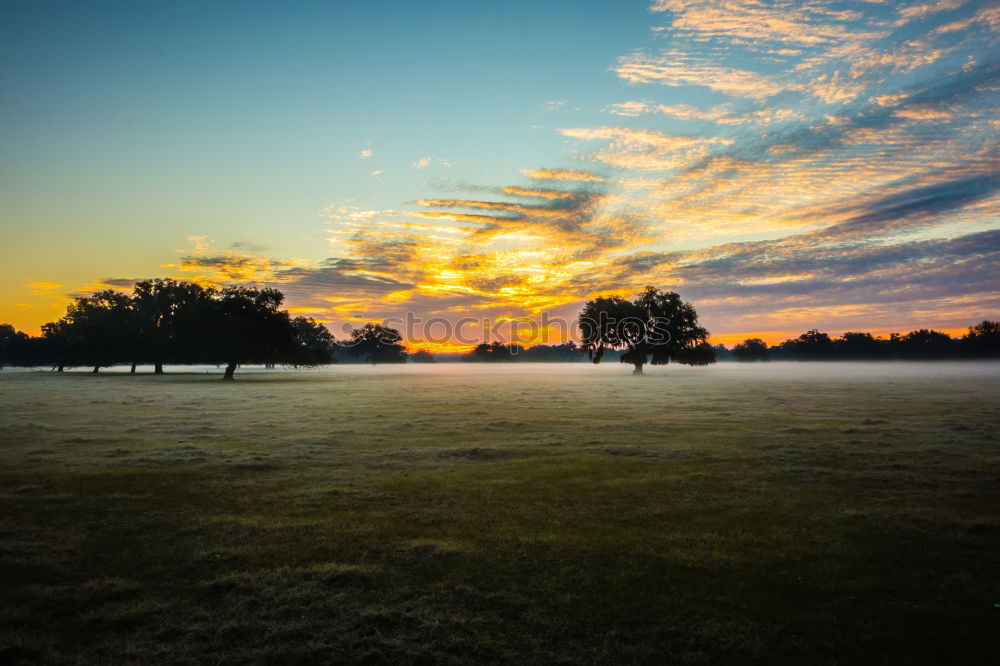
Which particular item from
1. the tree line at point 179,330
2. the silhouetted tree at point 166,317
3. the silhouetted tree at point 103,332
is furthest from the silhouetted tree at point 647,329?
the silhouetted tree at point 103,332

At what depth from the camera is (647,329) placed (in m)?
88.1

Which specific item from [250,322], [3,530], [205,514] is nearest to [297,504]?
[205,514]

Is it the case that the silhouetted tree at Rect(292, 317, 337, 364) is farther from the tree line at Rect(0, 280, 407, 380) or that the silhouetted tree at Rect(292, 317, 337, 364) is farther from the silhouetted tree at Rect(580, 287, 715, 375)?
the silhouetted tree at Rect(580, 287, 715, 375)

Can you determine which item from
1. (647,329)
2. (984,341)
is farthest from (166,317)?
(984,341)

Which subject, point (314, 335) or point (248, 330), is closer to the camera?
point (248, 330)

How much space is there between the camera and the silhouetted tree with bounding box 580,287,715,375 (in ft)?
290

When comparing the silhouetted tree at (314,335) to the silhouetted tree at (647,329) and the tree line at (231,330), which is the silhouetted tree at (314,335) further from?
the silhouetted tree at (647,329)

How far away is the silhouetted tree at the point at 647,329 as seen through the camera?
290ft

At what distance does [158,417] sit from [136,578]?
76.2 ft

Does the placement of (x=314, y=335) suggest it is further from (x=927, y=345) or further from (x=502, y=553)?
(x=927, y=345)

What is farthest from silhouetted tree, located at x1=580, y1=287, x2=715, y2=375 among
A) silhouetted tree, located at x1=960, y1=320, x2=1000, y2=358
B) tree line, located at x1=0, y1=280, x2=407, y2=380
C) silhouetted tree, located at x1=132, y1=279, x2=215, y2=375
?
silhouetted tree, located at x1=960, y1=320, x2=1000, y2=358

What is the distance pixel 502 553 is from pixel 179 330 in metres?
94.1

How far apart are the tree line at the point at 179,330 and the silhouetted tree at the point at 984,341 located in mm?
Answer: 209597

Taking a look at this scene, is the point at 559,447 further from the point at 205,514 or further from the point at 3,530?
the point at 3,530
